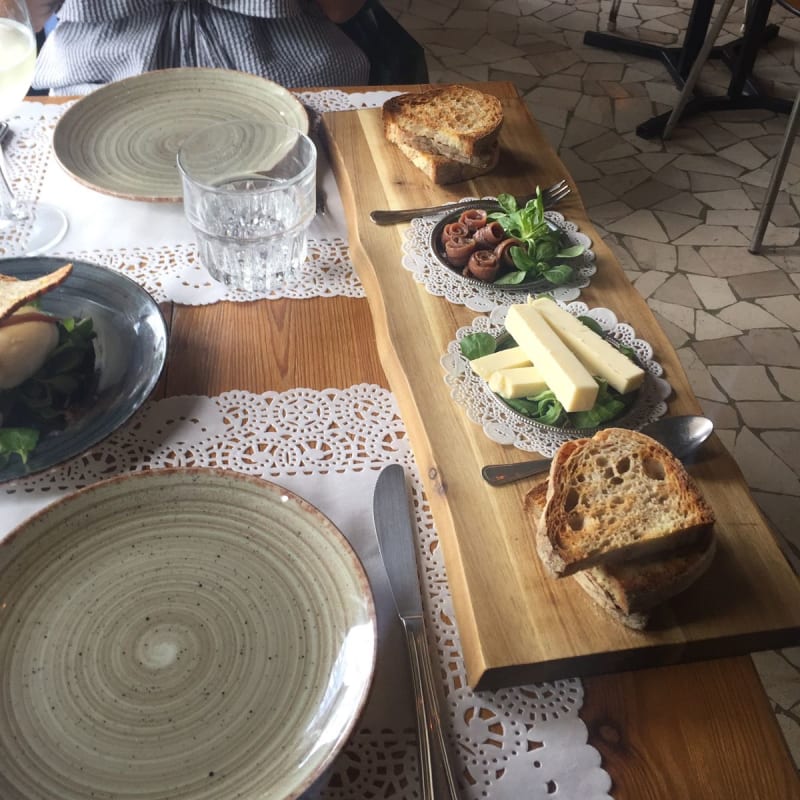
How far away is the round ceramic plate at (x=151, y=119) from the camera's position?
1123mm

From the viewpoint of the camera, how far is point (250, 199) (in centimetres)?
98

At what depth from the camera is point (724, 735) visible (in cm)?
62

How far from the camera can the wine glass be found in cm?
96

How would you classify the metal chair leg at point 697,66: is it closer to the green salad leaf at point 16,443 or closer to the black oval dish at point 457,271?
the black oval dish at point 457,271

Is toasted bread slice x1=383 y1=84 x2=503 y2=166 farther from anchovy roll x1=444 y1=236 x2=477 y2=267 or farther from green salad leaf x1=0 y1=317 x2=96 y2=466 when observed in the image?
green salad leaf x1=0 y1=317 x2=96 y2=466

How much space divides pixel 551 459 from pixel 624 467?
0.07 metres

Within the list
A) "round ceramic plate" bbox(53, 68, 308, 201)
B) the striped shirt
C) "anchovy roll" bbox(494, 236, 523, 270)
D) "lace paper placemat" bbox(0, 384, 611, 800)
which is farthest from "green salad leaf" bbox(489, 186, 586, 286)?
the striped shirt

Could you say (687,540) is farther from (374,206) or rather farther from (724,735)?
(374,206)

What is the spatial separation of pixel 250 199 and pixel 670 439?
0.54 metres

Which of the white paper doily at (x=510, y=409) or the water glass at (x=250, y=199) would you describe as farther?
the water glass at (x=250, y=199)

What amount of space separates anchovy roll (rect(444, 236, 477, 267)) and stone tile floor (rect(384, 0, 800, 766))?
3.44ft

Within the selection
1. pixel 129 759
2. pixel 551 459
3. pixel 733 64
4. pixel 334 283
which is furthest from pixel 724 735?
pixel 733 64

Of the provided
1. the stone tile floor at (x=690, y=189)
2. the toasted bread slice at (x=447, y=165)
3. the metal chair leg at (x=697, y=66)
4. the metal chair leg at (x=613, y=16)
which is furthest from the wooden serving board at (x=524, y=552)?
the metal chair leg at (x=613, y=16)

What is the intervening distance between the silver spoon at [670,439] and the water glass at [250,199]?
0.40 metres
